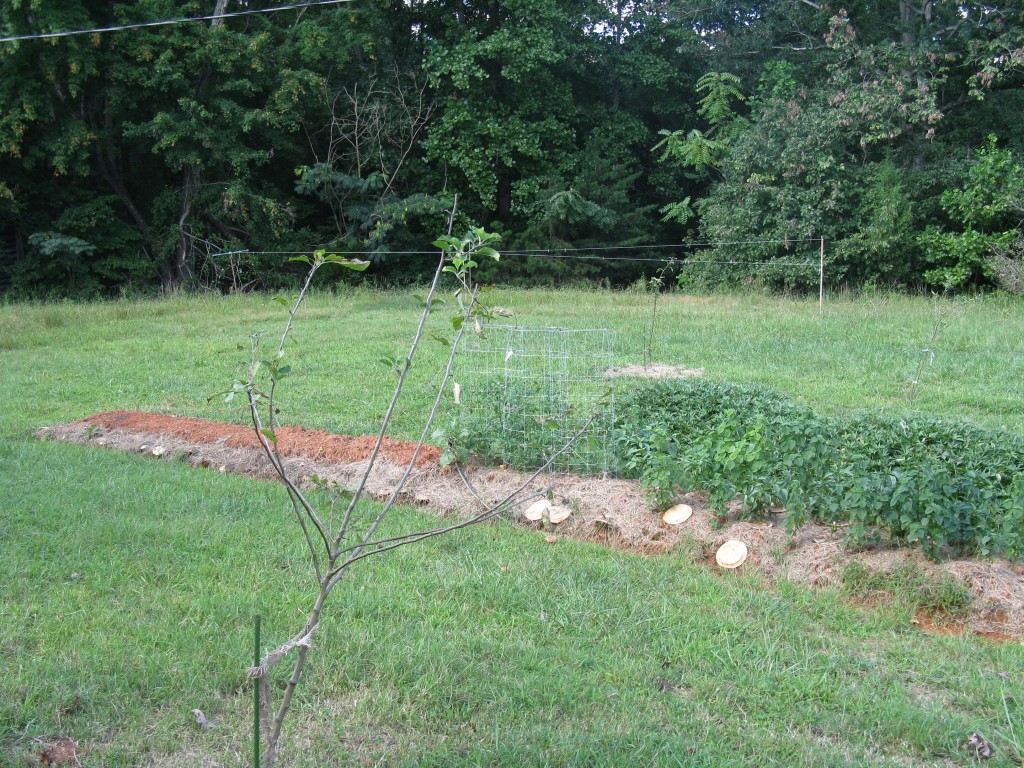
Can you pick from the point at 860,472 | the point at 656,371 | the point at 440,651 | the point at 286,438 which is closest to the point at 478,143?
the point at 656,371

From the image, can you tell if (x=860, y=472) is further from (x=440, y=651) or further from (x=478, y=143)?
(x=478, y=143)

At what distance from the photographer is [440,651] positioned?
3.27m

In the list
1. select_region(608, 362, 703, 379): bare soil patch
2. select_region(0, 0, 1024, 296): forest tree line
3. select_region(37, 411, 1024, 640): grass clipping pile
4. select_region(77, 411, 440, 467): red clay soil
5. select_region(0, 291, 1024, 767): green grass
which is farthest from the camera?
select_region(0, 0, 1024, 296): forest tree line

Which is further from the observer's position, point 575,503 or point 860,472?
point 575,503

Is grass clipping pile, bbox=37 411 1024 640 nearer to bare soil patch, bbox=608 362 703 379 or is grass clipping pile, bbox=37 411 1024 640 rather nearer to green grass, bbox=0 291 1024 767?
green grass, bbox=0 291 1024 767

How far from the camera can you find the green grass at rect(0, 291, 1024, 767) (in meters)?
2.73

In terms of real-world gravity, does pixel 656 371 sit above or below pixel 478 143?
below

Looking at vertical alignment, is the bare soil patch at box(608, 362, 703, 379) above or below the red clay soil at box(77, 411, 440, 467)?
below

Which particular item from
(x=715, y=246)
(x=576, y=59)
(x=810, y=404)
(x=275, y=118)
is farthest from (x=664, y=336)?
(x=576, y=59)

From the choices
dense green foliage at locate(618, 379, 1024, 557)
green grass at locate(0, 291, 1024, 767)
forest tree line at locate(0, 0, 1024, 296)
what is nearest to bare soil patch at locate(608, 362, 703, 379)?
dense green foliage at locate(618, 379, 1024, 557)

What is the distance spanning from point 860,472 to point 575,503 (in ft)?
5.22

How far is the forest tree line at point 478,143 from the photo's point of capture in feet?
63.4

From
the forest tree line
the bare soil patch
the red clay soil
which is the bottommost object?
the bare soil patch

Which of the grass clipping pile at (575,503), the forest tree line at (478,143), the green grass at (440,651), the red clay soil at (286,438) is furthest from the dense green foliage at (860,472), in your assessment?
the forest tree line at (478,143)
